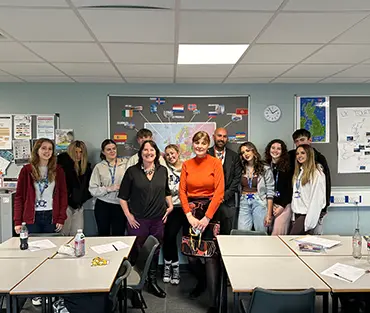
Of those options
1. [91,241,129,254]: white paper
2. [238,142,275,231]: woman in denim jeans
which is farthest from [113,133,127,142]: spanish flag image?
[91,241,129,254]: white paper

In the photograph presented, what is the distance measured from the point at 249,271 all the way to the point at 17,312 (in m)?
1.50

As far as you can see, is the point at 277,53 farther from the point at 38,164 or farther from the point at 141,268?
the point at 38,164

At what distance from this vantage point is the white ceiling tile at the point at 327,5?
1.95 metres

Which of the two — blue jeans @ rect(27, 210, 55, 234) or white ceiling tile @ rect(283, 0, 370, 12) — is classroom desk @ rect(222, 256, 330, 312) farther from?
blue jeans @ rect(27, 210, 55, 234)

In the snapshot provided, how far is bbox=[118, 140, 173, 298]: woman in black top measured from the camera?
11.3ft

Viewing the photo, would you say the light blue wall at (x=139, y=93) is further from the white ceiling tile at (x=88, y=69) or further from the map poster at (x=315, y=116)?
the white ceiling tile at (x=88, y=69)

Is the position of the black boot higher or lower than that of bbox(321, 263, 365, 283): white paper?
lower

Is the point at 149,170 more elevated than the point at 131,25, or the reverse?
the point at 131,25

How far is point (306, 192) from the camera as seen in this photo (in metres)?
3.54

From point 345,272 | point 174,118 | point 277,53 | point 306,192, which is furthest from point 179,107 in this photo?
point 345,272

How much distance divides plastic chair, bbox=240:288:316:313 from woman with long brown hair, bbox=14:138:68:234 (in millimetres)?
2288

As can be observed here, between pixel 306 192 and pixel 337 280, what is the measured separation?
1.53 m

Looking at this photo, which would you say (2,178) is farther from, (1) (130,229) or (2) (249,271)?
(2) (249,271)

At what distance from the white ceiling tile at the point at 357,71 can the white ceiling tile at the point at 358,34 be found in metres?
0.98
